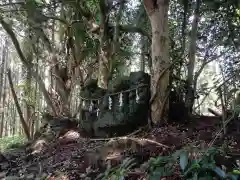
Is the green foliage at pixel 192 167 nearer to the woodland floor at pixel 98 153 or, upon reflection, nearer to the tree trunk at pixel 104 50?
the woodland floor at pixel 98 153

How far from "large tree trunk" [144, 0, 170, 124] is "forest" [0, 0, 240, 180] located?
16mm

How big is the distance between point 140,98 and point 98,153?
61.3 inches

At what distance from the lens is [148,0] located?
5.12m

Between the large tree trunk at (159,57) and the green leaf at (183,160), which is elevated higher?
the large tree trunk at (159,57)

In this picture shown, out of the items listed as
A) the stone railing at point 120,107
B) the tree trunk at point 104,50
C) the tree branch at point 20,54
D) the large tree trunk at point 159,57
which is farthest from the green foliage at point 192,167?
the tree branch at point 20,54

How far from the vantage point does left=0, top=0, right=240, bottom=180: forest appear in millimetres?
3799

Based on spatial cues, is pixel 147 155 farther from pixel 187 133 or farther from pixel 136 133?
pixel 136 133

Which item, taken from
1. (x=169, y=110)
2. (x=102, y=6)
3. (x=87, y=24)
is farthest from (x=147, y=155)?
(x=87, y=24)

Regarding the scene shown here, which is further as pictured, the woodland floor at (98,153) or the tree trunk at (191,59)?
the tree trunk at (191,59)

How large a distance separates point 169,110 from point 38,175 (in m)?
2.36

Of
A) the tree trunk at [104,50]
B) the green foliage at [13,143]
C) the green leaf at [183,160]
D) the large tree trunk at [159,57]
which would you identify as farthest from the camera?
the green foliage at [13,143]

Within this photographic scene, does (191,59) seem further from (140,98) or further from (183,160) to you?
(183,160)

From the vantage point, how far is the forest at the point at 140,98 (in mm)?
3799

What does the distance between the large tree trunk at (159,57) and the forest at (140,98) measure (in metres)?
0.02
